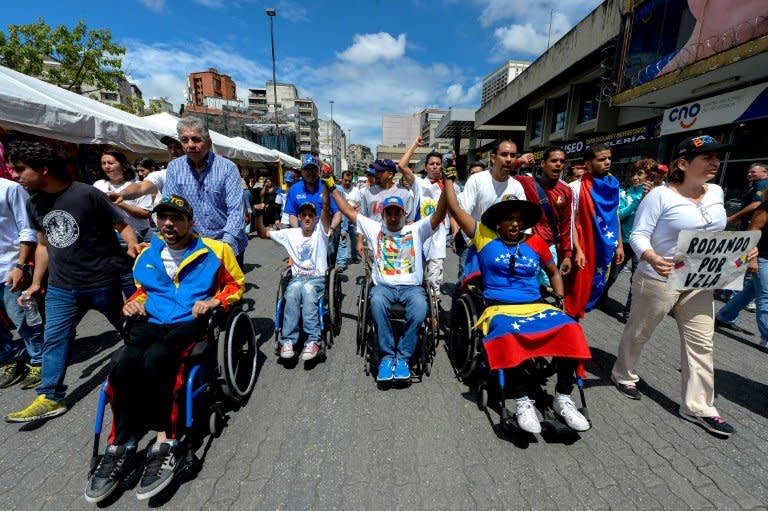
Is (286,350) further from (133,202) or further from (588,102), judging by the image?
(588,102)

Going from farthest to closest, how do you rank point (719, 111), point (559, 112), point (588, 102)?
Answer: point (559, 112), point (588, 102), point (719, 111)

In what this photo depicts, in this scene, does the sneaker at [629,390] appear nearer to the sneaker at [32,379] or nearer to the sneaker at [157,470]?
the sneaker at [157,470]

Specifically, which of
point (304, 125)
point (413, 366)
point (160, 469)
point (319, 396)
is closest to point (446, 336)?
point (413, 366)

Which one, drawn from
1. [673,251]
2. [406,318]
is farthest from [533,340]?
[673,251]

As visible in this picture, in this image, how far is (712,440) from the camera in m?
2.13

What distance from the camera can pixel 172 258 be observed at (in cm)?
225

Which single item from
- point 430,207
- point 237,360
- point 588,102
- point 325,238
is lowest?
point 237,360

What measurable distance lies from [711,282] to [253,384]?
11.1ft

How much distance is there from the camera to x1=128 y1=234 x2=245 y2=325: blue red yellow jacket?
7.00ft

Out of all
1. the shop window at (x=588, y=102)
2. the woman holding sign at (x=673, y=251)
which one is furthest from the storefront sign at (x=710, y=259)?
the shop window at (x=588, y=102)

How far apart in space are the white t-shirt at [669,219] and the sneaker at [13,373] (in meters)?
5.11

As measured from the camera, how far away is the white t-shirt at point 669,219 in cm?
214

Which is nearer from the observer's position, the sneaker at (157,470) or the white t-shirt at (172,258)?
the sneaker at (157,470)

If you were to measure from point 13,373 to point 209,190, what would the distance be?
2.31 metres
